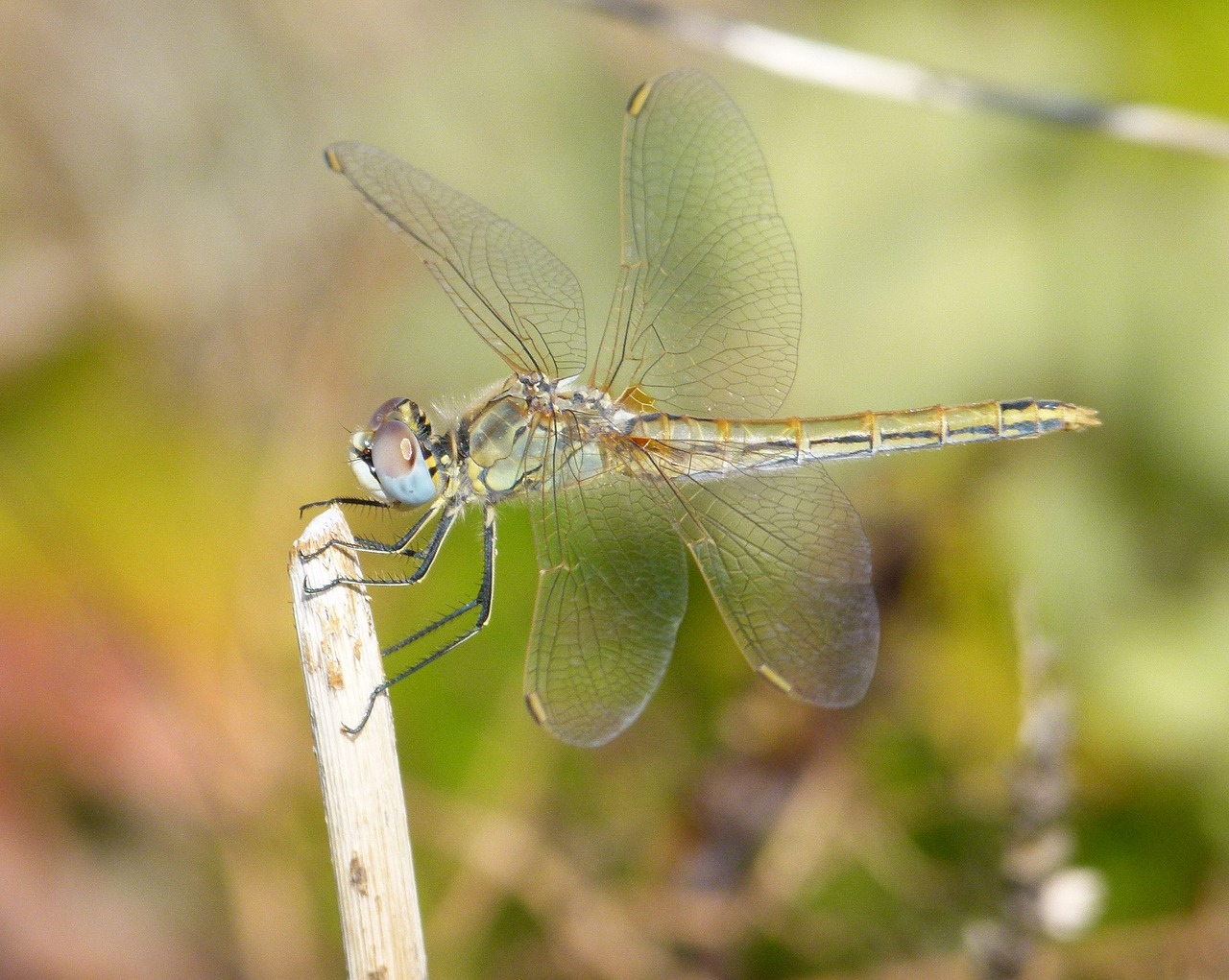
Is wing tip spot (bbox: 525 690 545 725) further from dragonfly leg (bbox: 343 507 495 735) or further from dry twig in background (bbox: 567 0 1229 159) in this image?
dry twig in background (bbox: 567 0 1229 159)

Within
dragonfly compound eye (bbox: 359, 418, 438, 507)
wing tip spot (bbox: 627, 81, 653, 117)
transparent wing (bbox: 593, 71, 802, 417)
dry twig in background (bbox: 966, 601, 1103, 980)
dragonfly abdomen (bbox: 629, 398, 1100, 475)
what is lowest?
dry twig in background (bbox: 966, 601, 1103, 980)

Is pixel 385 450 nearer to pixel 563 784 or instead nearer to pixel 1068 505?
pixel 563 784

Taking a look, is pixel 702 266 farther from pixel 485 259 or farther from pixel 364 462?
pixel 364 462

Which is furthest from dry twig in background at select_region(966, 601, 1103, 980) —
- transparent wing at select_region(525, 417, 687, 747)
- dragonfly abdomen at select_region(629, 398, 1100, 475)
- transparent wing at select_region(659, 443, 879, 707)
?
dragonfly abdomen at select_region(629, 398, 1100, 475)

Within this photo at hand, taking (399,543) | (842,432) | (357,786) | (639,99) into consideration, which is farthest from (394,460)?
(842,432)

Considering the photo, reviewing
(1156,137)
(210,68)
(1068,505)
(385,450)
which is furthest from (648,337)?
(210,68)
